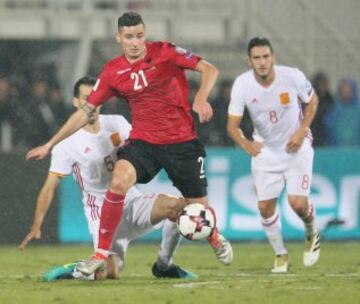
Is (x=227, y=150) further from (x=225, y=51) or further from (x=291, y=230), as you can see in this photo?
(x=225, y=51)

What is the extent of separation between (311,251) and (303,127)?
138cm

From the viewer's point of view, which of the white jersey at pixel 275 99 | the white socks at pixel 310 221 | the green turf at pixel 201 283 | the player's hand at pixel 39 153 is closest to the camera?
the green turf at pixel 201 283

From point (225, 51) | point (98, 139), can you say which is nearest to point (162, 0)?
point (225, 51)

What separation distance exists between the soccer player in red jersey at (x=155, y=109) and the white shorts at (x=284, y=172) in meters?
2.13

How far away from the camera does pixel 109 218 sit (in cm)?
1132

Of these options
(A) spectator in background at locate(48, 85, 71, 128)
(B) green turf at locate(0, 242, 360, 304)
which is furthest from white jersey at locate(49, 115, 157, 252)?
(A) spectator in background at locate(48, 85, 71, 128)

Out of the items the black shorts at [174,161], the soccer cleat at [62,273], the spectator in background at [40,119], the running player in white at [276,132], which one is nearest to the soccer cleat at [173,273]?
the black shorts at [174,161]

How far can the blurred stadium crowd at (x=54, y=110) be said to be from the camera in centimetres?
1905

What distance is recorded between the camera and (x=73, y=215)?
17797 mm

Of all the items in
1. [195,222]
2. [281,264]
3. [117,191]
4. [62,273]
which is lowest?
[281,264]

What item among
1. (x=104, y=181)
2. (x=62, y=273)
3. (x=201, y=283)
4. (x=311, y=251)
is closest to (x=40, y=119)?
(x=311, y=251)

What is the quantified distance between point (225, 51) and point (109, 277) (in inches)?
420

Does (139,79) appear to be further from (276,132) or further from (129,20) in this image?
(276,132)

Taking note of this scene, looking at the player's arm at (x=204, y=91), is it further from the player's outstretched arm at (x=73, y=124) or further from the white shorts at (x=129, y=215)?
the white shorts at (x=129, y=215)
